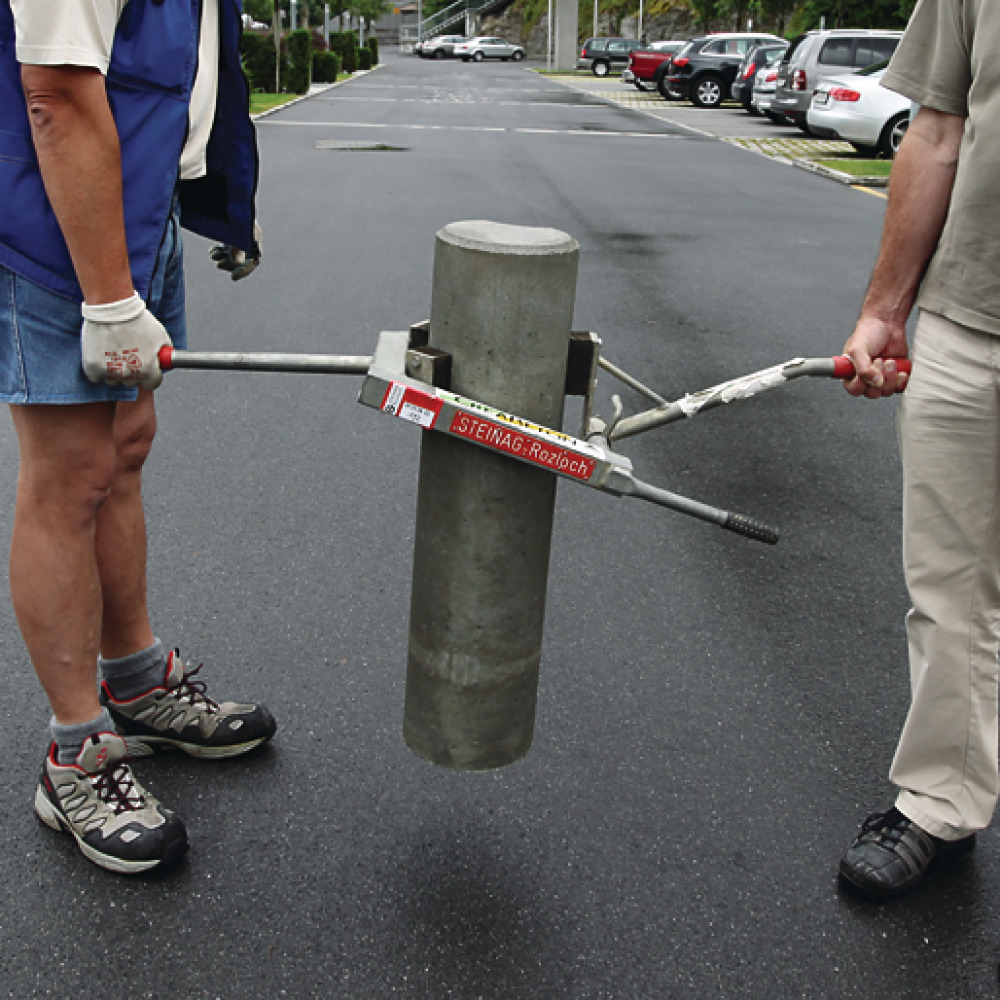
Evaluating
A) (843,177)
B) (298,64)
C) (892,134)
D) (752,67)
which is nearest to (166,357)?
(843,177)

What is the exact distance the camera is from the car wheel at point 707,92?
30.2 metres

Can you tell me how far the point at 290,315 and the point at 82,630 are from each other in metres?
4.92

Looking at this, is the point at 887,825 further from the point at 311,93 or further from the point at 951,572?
the point at 311,93

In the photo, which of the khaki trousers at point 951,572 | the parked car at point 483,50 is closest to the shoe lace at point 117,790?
the khaki trousers at point 951,572

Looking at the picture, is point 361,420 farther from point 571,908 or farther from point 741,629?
point 571,908

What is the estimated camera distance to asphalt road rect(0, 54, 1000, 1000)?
7.18 feet

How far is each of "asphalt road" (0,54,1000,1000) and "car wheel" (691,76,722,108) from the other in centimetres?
2608

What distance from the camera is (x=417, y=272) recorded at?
845 cm

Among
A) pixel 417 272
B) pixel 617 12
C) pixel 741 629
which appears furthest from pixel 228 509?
pixel 617 12

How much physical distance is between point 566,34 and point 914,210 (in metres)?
63.2

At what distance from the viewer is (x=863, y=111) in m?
17.0

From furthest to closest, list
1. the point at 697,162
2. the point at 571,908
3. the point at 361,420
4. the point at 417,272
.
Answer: the point at 697,162 < the point at 417,272 < the point at 361,420 < the point at 571,908

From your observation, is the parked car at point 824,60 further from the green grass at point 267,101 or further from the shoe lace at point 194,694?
the shoe lace at point 194,694

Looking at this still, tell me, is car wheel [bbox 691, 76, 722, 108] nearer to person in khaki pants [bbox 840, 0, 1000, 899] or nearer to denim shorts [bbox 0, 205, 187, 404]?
person in khaki pants [bbox 840, 0, 1000, 899]
